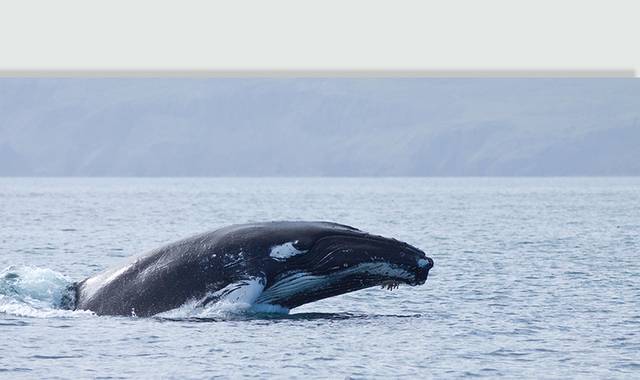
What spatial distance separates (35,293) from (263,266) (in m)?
7.16

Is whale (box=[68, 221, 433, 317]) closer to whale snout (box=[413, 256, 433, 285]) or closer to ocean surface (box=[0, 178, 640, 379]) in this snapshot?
whale snout (box=[413, 256, 433, 285])

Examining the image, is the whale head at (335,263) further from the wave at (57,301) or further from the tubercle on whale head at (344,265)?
the wave at (57,301)

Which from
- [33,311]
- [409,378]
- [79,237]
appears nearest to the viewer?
[409,378]

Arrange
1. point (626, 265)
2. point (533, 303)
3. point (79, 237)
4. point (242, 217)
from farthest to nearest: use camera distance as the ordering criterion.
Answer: point (242, 217), point (79, 237), point (626, 265), point (533, 303)

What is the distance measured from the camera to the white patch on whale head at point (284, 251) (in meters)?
22.5

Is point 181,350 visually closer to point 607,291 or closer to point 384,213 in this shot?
point 607,291

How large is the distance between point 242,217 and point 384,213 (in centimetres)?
1514

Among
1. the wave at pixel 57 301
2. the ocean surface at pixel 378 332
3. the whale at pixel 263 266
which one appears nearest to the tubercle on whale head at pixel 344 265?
the whale at pixel 263 266

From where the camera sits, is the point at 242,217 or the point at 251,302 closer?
the point at 251,302

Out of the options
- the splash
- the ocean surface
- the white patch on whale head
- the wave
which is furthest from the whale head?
the splash

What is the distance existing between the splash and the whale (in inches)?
125

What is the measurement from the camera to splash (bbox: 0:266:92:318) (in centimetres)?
2602

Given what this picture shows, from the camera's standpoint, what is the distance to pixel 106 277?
76.8ft

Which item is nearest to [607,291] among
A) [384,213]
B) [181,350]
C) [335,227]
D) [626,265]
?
[626,265]
